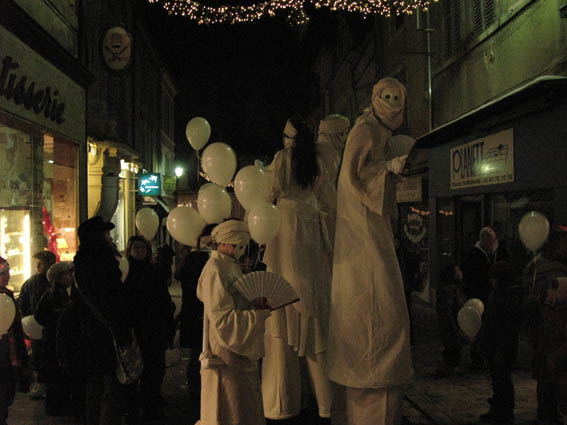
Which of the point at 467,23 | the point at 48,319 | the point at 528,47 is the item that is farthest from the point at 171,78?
the point at 48,319

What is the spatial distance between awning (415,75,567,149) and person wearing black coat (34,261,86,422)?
3.90m

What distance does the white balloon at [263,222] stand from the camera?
4199mm

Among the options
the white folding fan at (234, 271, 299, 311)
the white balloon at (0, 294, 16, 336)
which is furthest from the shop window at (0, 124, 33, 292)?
the white folding fan at (234, 271, 299, 311)

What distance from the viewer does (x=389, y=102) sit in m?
3.70

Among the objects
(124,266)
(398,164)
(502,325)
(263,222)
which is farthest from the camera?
(124,266)

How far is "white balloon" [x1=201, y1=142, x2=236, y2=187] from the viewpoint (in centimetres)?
559

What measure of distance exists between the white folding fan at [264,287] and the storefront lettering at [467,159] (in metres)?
8.30

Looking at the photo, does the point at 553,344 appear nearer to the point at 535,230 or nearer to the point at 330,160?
the point at 535,230

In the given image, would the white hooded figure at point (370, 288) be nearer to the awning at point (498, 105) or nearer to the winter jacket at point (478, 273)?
the awning at point (498, 105)

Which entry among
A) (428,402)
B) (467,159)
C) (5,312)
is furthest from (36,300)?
(467,159)

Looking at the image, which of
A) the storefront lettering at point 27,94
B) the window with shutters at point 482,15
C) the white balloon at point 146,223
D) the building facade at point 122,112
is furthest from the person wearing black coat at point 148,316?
the building facade at point 122,112

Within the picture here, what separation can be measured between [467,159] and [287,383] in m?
8.33

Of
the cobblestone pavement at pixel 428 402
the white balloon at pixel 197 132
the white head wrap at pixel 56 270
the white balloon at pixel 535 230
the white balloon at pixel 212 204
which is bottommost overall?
the cobblestone pavement at pixel 428 402

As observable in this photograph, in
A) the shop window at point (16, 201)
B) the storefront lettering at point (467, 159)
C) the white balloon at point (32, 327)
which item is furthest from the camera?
the storefront lettering at point (467, 159)
